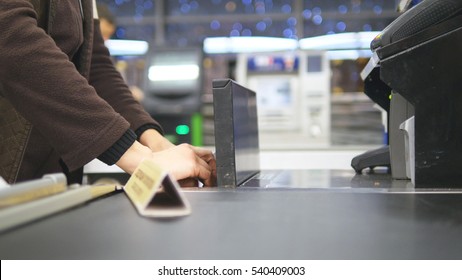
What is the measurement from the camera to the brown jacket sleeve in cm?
68

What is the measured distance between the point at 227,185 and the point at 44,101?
11.7 inches

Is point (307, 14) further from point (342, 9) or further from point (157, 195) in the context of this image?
point (157, 195)

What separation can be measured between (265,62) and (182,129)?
2.86ft

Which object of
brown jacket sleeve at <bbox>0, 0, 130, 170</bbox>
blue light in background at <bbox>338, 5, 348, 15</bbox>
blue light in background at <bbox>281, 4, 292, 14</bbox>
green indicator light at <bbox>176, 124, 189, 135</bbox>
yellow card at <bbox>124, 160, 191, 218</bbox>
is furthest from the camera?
blue light in background at <bbox>281, 4, 292, 14</bbox>

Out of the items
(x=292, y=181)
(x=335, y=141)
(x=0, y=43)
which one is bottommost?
(x=335, y=141)

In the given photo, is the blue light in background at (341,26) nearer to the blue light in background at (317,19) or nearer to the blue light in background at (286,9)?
the blue light in background at (317,19)

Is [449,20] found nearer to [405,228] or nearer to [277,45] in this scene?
[405,228]

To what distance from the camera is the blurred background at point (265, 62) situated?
3.45 metres

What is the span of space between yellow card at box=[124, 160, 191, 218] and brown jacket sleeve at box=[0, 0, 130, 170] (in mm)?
101

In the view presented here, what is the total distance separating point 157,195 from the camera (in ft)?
2.07

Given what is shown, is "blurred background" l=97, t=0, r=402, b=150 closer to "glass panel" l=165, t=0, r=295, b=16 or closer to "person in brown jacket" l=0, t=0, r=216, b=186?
"glass panel" l=165, t=0, r=295, b=16

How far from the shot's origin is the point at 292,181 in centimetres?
89

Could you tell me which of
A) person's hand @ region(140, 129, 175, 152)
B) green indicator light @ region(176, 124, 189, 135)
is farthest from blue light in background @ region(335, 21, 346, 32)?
person's hand @ region(140, 129, 175, 152)
